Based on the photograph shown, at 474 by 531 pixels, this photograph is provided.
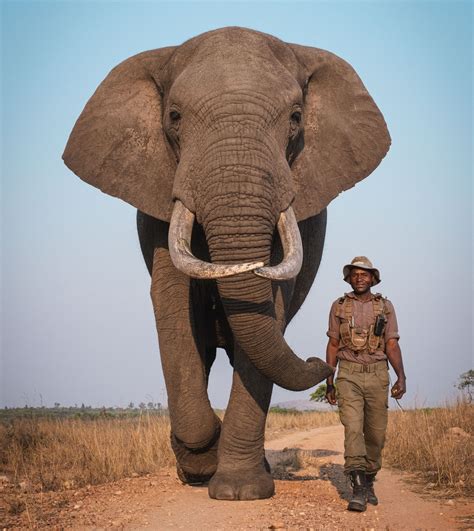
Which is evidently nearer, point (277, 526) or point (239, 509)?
point (277, 526)

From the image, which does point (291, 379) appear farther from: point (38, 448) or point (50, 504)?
point (38, 448)

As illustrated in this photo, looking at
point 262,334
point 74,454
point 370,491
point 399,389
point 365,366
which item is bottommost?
point 370,491

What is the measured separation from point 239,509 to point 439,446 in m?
4.15

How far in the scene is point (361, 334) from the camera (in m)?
9.22

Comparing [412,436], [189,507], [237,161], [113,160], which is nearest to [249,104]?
[237,161]

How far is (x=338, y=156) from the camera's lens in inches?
424

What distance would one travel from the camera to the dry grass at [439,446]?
10703 millimetres

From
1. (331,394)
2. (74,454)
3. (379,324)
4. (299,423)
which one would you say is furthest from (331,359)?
(299,423)

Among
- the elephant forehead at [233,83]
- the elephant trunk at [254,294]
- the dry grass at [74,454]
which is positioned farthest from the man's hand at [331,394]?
the dry grass at [74,454]

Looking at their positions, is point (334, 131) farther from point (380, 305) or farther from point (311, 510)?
point (311, 510)

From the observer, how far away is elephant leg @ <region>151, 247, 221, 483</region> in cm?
971

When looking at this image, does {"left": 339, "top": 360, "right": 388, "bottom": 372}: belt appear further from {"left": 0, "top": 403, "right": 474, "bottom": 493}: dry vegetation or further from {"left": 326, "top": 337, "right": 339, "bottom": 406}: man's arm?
{"left": 0, "top": 403, "right": 474, "bottom": 493}: dry vegetation

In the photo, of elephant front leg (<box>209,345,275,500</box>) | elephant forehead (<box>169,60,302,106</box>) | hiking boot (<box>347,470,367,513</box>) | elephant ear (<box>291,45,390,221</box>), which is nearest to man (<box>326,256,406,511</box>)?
hiking boot (<box>347,470,367,513</box>)

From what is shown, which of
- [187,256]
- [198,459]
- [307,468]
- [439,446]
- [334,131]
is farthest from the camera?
[307,468]
